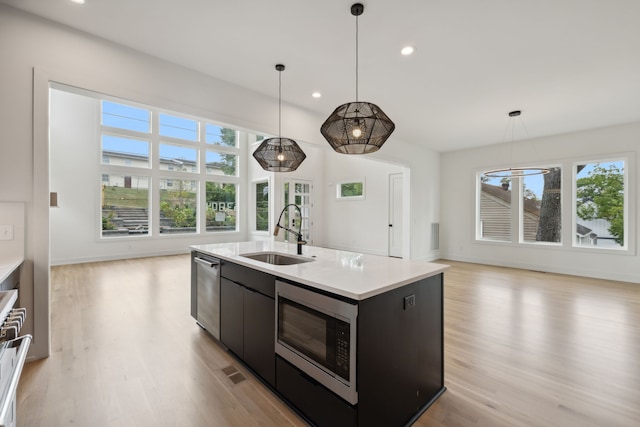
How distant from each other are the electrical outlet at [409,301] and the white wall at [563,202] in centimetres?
Result: 597

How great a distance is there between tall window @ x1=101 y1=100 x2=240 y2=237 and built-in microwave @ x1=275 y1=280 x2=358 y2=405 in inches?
268

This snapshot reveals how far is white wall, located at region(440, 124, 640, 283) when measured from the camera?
520 centimetres

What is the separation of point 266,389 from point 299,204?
7.25 meters

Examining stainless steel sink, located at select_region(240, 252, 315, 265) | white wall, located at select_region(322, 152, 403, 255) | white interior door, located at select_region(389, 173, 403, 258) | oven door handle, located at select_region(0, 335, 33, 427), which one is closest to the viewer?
oven door handle, located at select_region(0, 335, 33, 427)

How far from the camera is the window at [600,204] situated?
5.32 meters

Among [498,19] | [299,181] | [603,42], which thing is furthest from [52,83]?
[299,181]

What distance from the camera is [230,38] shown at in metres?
2.81

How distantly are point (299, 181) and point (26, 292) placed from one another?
704 cm

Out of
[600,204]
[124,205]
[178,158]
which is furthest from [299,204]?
[600,204]

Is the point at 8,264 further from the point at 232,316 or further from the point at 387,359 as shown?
the point at 387,359

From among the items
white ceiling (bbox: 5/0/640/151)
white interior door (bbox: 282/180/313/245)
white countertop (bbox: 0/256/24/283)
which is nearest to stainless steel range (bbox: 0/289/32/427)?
white countertop (bbox: 0/256/24/283)

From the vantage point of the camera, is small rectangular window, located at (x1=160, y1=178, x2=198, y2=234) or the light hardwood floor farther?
small rectangular window, located at (x1=160, y1=178, x2=198, y2=234)

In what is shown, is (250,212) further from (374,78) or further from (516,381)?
(516,381)

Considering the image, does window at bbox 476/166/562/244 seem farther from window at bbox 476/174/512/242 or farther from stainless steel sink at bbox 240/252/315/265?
stainless steel sink at bbox 240/252/315/265
